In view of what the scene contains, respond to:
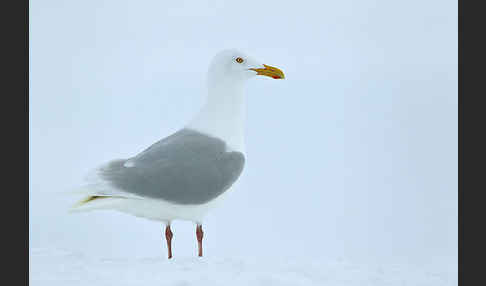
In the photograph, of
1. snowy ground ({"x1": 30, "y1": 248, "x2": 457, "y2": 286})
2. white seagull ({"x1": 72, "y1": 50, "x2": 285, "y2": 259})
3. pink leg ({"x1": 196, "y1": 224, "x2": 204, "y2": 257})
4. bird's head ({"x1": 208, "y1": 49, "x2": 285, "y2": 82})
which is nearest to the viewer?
snowy ground ({"x1": 30, "y1": 248, "x2": 457, "y2": 286})

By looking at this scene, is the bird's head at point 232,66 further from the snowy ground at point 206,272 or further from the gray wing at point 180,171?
the snowy ground at point 206,272

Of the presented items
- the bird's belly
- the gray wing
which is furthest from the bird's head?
the bird's belly

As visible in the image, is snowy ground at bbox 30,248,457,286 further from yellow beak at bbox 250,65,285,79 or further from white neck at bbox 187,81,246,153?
yellow beak at bbox 250,65,285,79

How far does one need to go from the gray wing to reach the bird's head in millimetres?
763

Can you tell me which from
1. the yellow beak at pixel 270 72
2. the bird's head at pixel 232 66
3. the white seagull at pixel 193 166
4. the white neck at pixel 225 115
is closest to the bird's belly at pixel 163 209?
the white seagull at pixel 193 166

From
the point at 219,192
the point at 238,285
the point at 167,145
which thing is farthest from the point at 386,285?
the point at 167,145

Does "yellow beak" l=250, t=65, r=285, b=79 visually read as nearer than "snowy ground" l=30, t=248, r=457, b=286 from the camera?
No

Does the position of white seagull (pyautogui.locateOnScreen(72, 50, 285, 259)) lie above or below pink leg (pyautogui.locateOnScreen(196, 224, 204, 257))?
above

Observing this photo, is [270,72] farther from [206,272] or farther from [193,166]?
[206,272]

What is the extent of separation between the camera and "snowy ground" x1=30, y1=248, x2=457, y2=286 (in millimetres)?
4621

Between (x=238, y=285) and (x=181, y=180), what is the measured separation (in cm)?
123

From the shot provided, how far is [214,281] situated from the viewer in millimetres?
4602

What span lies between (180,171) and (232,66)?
140cm

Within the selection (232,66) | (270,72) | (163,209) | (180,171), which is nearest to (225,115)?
(232,66)
